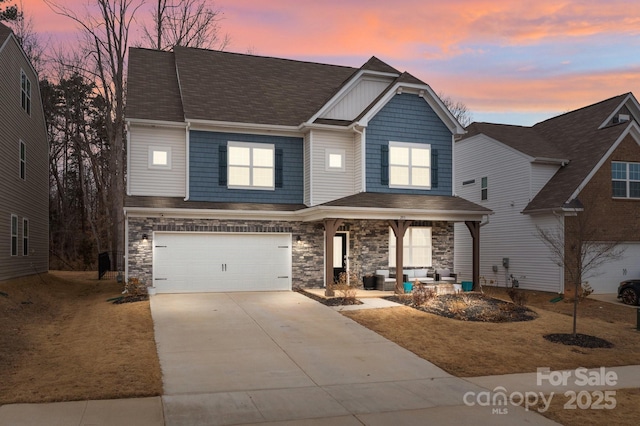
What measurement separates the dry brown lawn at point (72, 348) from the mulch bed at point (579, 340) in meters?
9.04

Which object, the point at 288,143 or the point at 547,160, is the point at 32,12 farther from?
the point at 547,160

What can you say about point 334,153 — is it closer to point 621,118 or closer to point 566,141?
point 566,141

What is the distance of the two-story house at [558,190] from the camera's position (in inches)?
823

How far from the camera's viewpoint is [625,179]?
21625 mm

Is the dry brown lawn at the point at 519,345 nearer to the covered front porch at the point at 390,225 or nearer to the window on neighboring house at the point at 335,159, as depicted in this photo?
the covered front porch at the point at 390,225

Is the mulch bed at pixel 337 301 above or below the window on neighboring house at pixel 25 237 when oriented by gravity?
below

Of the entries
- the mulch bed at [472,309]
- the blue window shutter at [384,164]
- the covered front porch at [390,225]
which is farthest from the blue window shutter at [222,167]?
the mulch bed at [472,309]

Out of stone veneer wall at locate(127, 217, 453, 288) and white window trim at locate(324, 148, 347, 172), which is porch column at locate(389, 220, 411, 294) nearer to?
stone veneer wall at locate(127, 217, 453, 288)

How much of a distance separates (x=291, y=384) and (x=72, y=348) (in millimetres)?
5150

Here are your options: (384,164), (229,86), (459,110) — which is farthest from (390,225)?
(459,110)

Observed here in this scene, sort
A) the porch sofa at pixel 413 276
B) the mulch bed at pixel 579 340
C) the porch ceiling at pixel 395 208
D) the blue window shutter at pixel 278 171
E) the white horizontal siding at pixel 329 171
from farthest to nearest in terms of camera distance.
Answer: the blue window shutter at pixel 278 171
the white horizontal siding at pixel 329 171
the porch sofa at pixel 413 276
the porch ceiling at pixel 395 208
the mulch bed at pixel 579 340

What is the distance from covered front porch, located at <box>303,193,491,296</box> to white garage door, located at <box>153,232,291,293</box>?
5.78ft

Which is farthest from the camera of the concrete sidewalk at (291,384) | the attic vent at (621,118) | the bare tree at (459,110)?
the bare tree at (459,110)

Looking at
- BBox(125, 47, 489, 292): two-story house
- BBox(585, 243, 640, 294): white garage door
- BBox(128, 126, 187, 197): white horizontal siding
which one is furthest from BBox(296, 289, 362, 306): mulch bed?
BBox(585, 243, 640, 294): white garage door
